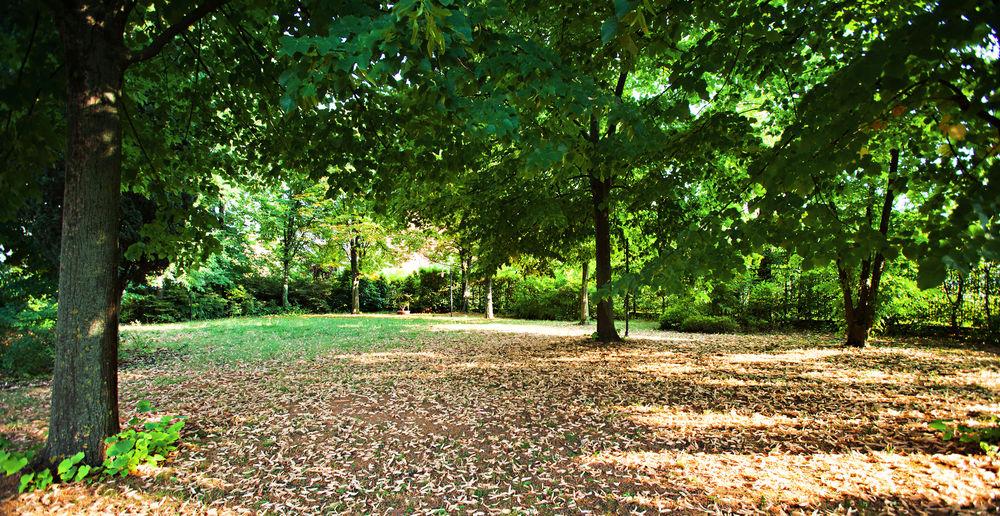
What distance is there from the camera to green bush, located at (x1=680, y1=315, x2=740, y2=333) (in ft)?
46.0

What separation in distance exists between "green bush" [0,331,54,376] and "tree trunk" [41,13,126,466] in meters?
4.87

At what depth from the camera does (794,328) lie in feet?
45.6

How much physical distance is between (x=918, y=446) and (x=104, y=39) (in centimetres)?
751

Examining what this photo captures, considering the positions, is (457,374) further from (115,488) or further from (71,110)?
(71,110)

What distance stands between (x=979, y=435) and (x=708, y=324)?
10.8 metres

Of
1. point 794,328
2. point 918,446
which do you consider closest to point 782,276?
point 794,328

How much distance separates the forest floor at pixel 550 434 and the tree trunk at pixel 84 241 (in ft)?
1.64

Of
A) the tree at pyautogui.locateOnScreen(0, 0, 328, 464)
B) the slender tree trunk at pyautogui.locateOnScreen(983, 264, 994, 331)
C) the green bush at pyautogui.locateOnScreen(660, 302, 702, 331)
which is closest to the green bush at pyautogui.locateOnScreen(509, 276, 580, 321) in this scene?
the green bush at pyautogui.locateOnScreen(660, 302, 702, 331)

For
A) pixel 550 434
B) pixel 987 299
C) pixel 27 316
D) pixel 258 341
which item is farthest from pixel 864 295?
pixel 27 316

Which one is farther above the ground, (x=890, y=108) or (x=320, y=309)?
(x=890, y=108)

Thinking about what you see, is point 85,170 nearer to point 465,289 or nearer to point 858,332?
point 858,332

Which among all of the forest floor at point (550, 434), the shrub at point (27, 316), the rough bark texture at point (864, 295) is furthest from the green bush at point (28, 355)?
the rough bark texture at point (864, 295)

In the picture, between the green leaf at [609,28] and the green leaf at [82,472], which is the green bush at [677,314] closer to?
the green leaf at [609,28]

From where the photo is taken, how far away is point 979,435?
375 centimetres
